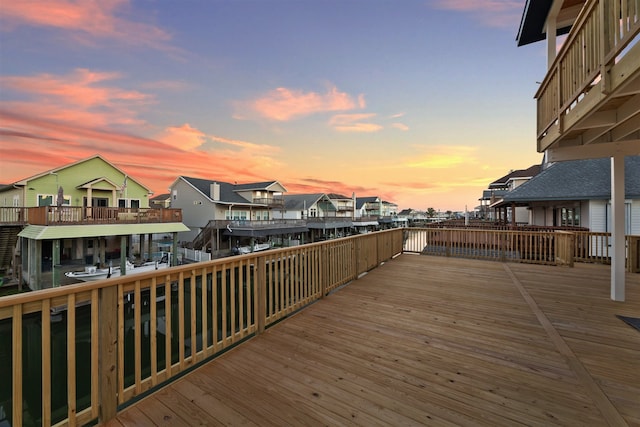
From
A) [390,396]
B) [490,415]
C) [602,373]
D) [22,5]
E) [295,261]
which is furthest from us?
[22,5]

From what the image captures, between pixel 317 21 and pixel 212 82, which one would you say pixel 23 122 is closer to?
pixel 212 82

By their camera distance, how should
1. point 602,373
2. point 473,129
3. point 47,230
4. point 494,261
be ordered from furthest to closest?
point 473,129 < point 47,230 < point 494,261 < point 602,373

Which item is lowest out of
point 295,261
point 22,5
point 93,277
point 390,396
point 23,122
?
point 93,277

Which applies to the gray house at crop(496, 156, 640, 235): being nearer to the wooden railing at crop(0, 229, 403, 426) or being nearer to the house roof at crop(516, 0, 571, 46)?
the house roof at crop(516, 0, 571, 46)

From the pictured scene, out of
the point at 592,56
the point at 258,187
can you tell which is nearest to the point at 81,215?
the point at 592,56

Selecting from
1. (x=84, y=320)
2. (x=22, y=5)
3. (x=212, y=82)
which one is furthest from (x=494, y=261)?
(x=22, y=5)

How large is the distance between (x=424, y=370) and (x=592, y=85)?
10.3 feet

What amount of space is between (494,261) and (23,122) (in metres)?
18.0

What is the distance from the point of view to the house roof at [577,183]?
951 centimetres

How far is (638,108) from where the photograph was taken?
2.33 m

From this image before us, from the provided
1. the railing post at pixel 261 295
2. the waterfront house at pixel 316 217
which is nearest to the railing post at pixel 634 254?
the railing post at pixel 261 295

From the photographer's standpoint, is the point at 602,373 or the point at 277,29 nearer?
the point at 602,373

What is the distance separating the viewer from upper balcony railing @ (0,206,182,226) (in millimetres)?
10363

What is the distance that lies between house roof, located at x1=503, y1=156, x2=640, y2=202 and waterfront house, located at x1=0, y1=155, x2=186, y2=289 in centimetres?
1737
